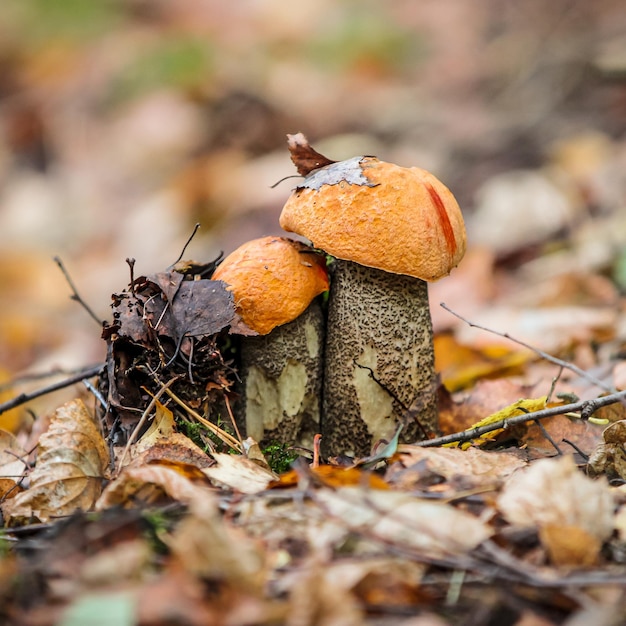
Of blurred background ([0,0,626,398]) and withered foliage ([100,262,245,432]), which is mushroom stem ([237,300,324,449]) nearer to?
withered foliage ([100,262,245,432])

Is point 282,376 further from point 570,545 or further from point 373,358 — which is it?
point 570,545

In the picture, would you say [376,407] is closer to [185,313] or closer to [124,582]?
[185,313]

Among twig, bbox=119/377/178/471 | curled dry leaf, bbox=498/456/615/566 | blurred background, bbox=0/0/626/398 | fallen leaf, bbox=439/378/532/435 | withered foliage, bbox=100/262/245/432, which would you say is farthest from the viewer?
blurred background, bbox=0/0/626/398

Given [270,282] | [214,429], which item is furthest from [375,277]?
[214,429]

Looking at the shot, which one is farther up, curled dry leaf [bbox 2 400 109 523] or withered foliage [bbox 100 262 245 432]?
withered foliage [bbox 100 262 245 432]

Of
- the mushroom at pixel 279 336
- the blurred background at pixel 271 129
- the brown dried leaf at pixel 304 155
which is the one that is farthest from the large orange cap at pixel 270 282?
the blurred background at pixel 271 129

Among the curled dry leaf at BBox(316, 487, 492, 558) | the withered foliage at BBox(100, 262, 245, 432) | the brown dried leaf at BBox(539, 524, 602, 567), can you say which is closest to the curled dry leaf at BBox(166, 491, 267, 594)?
the curled dry leaf at BBox(316, 487, 492, 558)

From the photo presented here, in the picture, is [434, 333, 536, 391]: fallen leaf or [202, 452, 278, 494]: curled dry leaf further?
[434, 333, 536, 391]: fallen leaf
